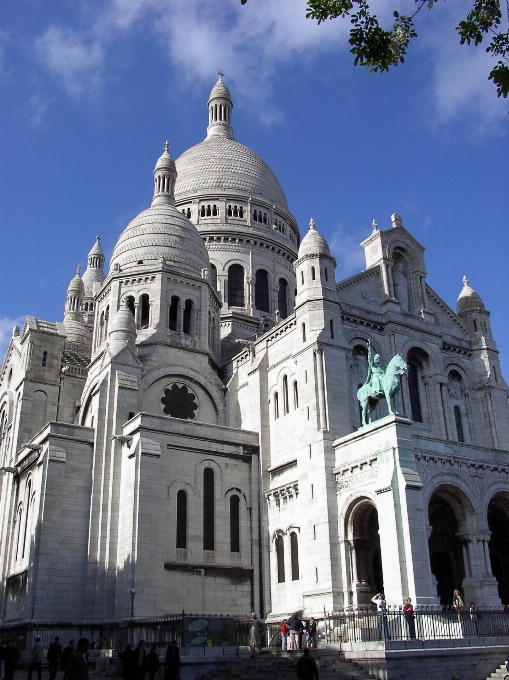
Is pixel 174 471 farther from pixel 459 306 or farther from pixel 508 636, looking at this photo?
pixel 459 306

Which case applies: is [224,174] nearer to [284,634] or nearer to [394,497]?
[394,497]

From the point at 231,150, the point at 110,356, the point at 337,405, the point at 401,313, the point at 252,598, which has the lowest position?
the point at 252,598

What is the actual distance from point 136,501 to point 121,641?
6.28 meters

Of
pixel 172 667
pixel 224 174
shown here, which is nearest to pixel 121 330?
pixel 172 667

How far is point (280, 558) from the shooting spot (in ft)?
119

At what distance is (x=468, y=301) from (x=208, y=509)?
839 inches

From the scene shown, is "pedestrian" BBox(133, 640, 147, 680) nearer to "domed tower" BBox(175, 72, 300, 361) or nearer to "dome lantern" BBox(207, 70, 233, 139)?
"domed tower" BBox(175, 72, 300, 361)

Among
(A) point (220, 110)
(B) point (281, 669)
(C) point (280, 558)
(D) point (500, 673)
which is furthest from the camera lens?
(A) point (220, 110)

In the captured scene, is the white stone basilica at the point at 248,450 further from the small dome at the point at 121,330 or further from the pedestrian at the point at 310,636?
the pedestrian at the point at 310,636

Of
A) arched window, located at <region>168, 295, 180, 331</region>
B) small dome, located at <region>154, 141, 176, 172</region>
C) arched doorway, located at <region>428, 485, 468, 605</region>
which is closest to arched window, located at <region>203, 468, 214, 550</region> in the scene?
arched doorway, located at <region>428, 485, 468, 605</region>

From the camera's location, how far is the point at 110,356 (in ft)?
129

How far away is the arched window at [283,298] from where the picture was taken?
2287 inches

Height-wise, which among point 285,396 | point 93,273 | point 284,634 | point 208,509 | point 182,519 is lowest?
point 284,634

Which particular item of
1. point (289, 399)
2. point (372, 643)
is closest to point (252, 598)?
point (289, 399)
